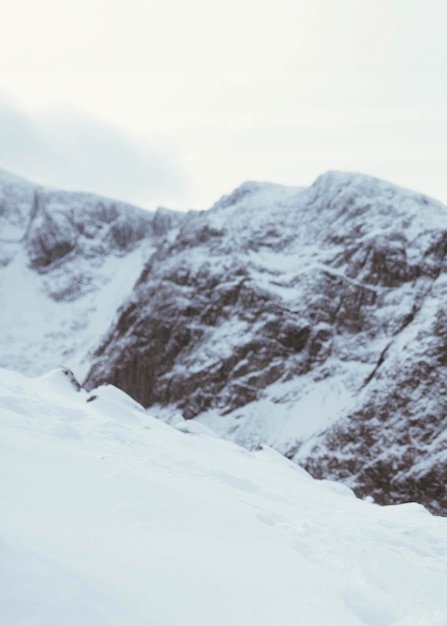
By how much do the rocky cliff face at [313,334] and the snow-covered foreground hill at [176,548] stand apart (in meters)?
54.7

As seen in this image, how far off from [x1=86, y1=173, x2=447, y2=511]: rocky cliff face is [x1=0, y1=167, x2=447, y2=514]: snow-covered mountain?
0.69 ft

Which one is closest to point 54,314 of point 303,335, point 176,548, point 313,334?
point 303,335

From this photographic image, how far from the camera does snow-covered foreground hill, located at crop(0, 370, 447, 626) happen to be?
16.5ft

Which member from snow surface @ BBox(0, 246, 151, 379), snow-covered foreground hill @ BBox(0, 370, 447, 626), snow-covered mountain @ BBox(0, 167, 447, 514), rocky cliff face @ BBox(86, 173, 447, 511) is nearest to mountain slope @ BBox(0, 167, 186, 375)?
snow surface @ BBox(0, 246, 151, 379)

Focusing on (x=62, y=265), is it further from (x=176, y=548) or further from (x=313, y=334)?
(x=176, y=548)

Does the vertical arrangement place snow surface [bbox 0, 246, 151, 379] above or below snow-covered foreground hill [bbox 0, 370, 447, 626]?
below

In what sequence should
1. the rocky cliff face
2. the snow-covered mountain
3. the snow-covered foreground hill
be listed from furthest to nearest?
1. the snow-covered mountain
2. the rocky cliff face
3. the snow-covered foreground hill

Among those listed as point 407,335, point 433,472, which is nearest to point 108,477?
point 433,472

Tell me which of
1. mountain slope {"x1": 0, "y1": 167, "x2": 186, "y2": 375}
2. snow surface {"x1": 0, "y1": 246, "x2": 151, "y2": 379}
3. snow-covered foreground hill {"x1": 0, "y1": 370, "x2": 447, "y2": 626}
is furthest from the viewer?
mountain slope {"x1": 0, "y1": 167, "x2": 186, "y2": 375}

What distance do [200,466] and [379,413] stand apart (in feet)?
194

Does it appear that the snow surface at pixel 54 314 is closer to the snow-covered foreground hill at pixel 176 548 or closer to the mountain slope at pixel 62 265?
the mountain slope at pixel 62 265

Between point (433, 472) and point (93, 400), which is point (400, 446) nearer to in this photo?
point (433, 472)

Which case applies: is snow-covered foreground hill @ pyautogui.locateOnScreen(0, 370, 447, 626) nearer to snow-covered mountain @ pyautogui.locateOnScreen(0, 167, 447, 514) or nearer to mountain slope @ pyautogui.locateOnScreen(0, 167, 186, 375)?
snow-covered mountain @ pyautogui.locateOnScreen(0, 167, 447, 514)

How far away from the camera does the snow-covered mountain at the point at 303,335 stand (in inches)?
2660
